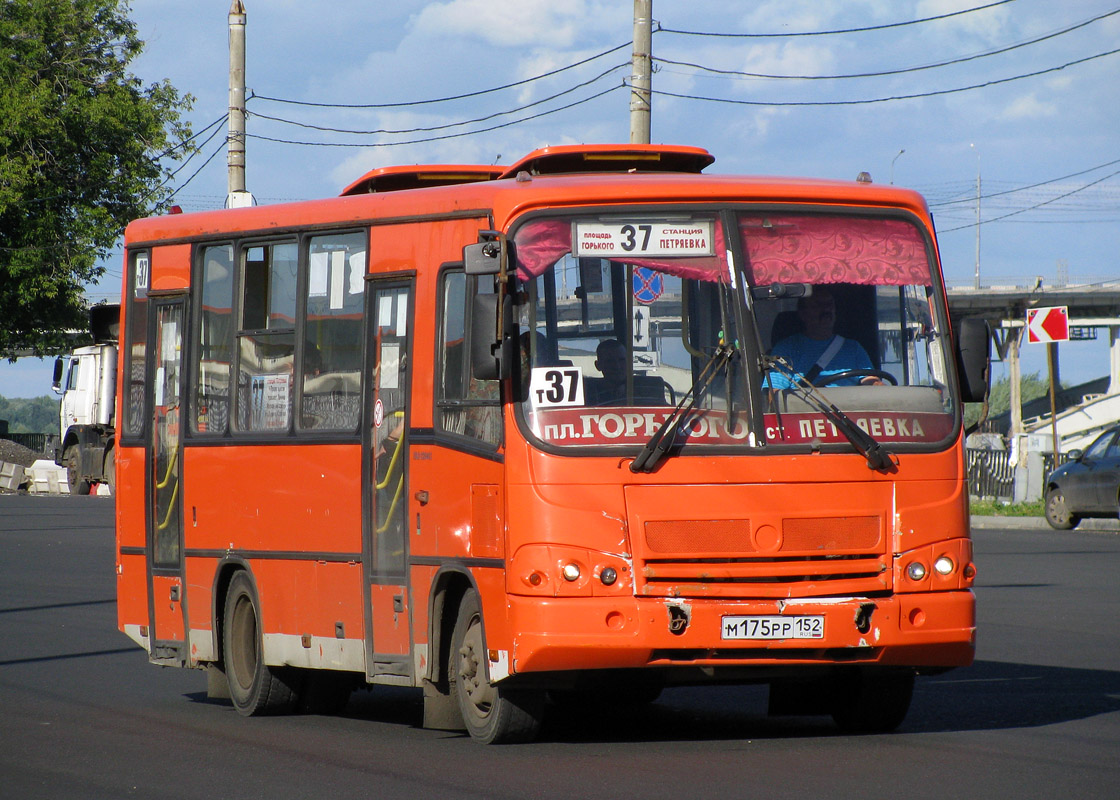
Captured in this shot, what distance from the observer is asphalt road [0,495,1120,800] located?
24.5ft

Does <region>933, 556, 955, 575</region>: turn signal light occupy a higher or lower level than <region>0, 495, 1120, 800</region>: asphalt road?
higher

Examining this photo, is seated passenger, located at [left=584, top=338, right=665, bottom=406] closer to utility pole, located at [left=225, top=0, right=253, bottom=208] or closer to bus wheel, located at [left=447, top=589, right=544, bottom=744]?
bus wheel, located at [left=447, top=589, right=544, bottom=744]

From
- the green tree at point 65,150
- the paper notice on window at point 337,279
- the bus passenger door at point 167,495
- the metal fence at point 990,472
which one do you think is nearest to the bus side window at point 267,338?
the paper notice on window at point 337,279

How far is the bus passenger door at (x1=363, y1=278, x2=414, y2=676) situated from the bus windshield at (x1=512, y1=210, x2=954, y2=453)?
120 cm

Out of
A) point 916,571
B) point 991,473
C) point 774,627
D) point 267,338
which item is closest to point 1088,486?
point 991,473

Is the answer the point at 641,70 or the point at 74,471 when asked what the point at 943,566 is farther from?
the point at 74,471

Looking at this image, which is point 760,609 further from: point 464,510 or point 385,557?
point 385,557

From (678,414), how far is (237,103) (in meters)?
18.6

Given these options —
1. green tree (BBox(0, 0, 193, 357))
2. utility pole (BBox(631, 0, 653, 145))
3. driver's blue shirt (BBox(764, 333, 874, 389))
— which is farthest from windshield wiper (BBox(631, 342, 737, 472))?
green tree (BBox(0, 0, 193, 357))

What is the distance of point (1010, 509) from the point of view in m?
32.2

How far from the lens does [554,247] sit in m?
8.50

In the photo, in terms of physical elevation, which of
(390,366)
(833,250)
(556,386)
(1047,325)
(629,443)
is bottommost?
(629,443)

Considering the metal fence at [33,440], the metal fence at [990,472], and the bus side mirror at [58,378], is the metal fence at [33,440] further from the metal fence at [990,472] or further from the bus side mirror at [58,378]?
the metal fence at [990,472]

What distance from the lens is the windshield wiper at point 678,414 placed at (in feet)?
26.7
